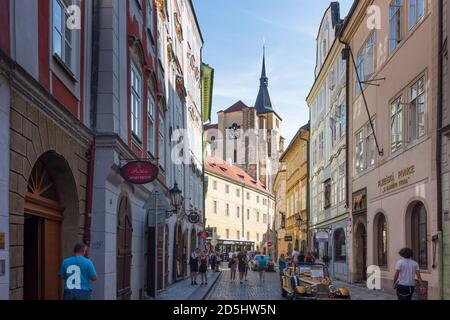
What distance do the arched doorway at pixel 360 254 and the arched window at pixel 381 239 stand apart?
2926mm

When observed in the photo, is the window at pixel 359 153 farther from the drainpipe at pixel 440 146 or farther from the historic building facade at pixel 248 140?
the historic building facade at pixel 248 140

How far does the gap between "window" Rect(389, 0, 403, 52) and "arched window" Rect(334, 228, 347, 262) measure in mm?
11860

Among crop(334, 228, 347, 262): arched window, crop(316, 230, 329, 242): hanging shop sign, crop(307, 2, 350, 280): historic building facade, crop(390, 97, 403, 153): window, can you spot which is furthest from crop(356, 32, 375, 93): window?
crop(316, 230, 329, 242): hanging shop sign

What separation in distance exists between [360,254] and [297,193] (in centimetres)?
2486

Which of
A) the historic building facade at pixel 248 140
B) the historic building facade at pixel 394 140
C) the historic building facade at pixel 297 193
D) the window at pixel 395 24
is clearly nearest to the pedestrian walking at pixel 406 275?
the historic building facade at pixel 394 140

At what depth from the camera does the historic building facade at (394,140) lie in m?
16.7

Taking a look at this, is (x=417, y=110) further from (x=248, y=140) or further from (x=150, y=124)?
(x=248, y=140)

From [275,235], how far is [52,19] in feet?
230

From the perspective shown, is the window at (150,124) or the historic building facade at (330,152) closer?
the window at (150,124)

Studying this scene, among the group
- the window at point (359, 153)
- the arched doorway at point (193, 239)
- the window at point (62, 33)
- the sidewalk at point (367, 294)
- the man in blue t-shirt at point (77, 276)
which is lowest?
the sidewalk at point (367, 294)

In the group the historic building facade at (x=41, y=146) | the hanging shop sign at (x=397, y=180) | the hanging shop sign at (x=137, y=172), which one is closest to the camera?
the historic building facade at (x=41, y=146)

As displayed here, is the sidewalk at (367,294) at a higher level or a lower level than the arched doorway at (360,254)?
lower

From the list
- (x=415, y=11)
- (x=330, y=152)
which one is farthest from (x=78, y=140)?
(x=330, y=152)

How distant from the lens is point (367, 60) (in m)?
24.7
